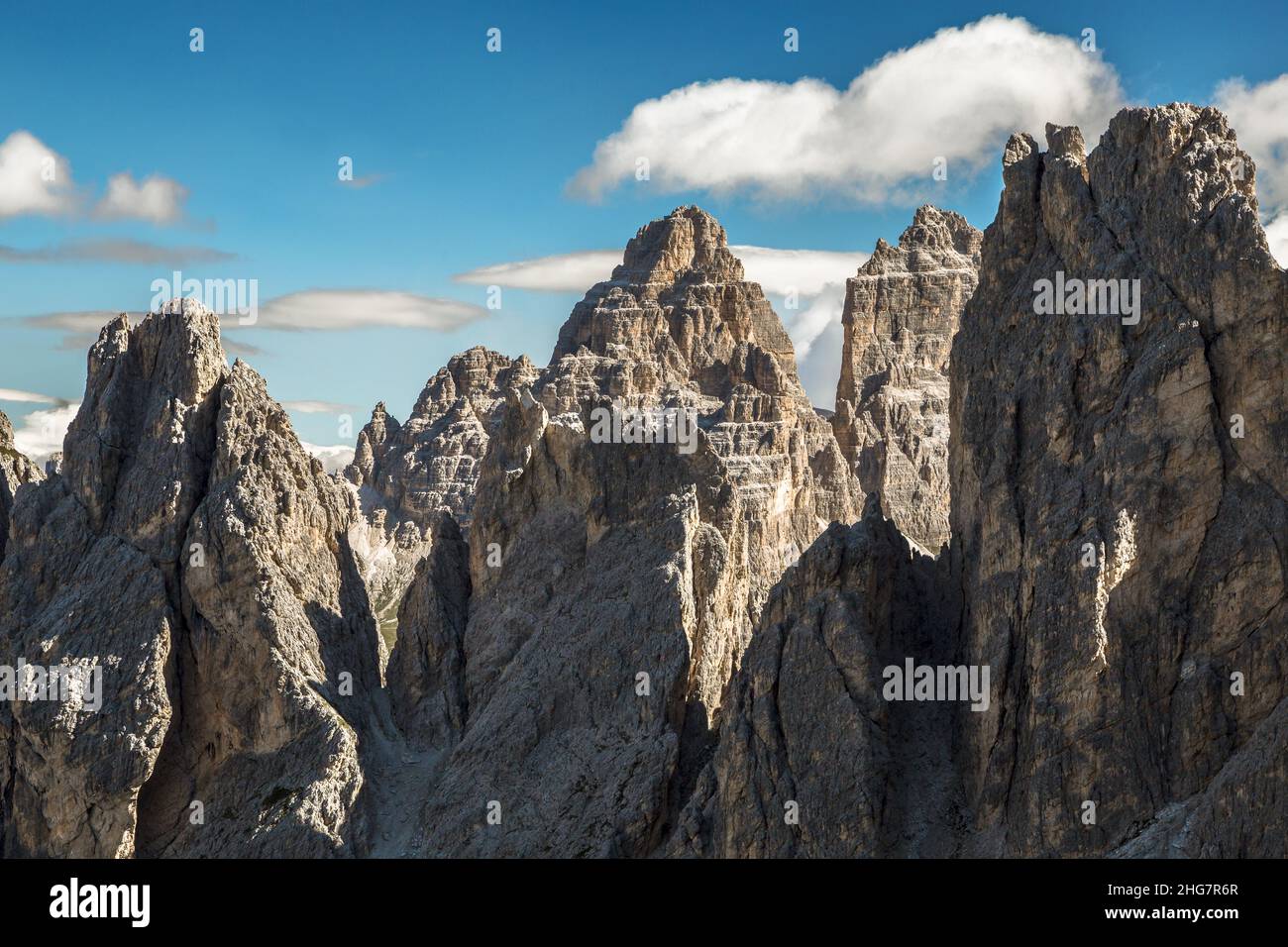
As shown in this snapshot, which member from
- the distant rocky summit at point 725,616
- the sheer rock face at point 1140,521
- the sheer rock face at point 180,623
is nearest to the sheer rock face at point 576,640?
the distant rocky summit at point 725,616

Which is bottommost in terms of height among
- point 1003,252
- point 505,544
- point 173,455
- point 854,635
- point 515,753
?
point 515,753

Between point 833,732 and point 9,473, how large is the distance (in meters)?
86.3

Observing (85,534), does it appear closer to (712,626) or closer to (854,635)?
(712,626)

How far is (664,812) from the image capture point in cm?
10000

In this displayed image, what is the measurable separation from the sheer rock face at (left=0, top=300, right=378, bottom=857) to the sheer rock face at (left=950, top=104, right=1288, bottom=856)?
5579 cm

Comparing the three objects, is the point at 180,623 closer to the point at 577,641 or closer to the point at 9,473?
the point at 9,473

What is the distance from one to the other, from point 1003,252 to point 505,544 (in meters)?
52.3

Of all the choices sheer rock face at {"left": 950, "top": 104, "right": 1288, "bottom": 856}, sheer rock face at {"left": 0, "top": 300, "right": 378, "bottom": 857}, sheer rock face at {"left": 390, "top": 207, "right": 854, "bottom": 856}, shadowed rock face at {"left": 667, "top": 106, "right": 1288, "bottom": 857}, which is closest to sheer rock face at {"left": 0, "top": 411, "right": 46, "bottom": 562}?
sheer rock face at {"left": 0, "top": 300, "right": 378, "bottom": 857}

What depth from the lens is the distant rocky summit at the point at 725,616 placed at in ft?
257

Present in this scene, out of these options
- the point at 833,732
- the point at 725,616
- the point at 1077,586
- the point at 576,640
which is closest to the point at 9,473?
the point at 576,640

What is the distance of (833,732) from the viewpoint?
8838cm
